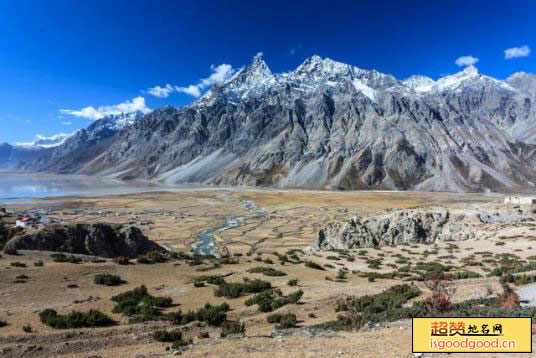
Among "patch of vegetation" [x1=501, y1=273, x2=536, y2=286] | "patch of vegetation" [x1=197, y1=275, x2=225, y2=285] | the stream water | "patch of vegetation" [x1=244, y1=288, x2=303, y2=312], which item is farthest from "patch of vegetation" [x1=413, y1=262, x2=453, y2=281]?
the stream water

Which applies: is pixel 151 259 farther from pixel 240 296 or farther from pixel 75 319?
pixel 75 319

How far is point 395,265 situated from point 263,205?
354ft

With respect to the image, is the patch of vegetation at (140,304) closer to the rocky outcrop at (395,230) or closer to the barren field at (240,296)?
the barren field at (240,296)

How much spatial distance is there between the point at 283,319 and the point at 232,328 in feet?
8.34

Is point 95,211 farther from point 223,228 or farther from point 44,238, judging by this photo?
point 44,238

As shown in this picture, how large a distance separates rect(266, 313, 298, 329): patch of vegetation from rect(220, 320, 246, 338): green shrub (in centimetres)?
152

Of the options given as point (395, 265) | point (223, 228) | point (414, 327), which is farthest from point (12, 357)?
point (223, 228)

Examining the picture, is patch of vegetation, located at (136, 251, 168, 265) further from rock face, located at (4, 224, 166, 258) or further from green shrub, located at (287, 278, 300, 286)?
green shrub, located at (287, 278, 300, 286)

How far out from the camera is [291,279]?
89.0 feet

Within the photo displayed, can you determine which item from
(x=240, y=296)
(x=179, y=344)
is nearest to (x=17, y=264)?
(x=240, y=296)

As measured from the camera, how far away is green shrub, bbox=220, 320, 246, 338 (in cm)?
1616

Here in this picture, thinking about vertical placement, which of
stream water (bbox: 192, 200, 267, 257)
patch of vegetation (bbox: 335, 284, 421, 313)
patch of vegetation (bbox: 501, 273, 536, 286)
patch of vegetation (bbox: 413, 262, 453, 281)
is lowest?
stream water (bbox: 192, 200, 267, 257)

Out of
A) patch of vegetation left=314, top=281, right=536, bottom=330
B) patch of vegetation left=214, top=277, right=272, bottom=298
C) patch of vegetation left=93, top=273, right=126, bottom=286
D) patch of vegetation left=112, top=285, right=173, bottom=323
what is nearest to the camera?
patch of vegetation left=314, top=281, right=536, bottom=330

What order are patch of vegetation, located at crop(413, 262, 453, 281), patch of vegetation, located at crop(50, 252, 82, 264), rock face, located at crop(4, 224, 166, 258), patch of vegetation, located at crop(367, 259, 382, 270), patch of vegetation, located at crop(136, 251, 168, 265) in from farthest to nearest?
rock face, located at crop(4, 224, 166, 258)
patch of vegetation, located at crop(367, 259, 382, 270)
patch of vegetation, located at crop(136, 251, 168, 265)
patch of vegetation, located at crop(50, 252, 82, 264)
patch of vegetation, located at crop(413, 262, 453, 281)
